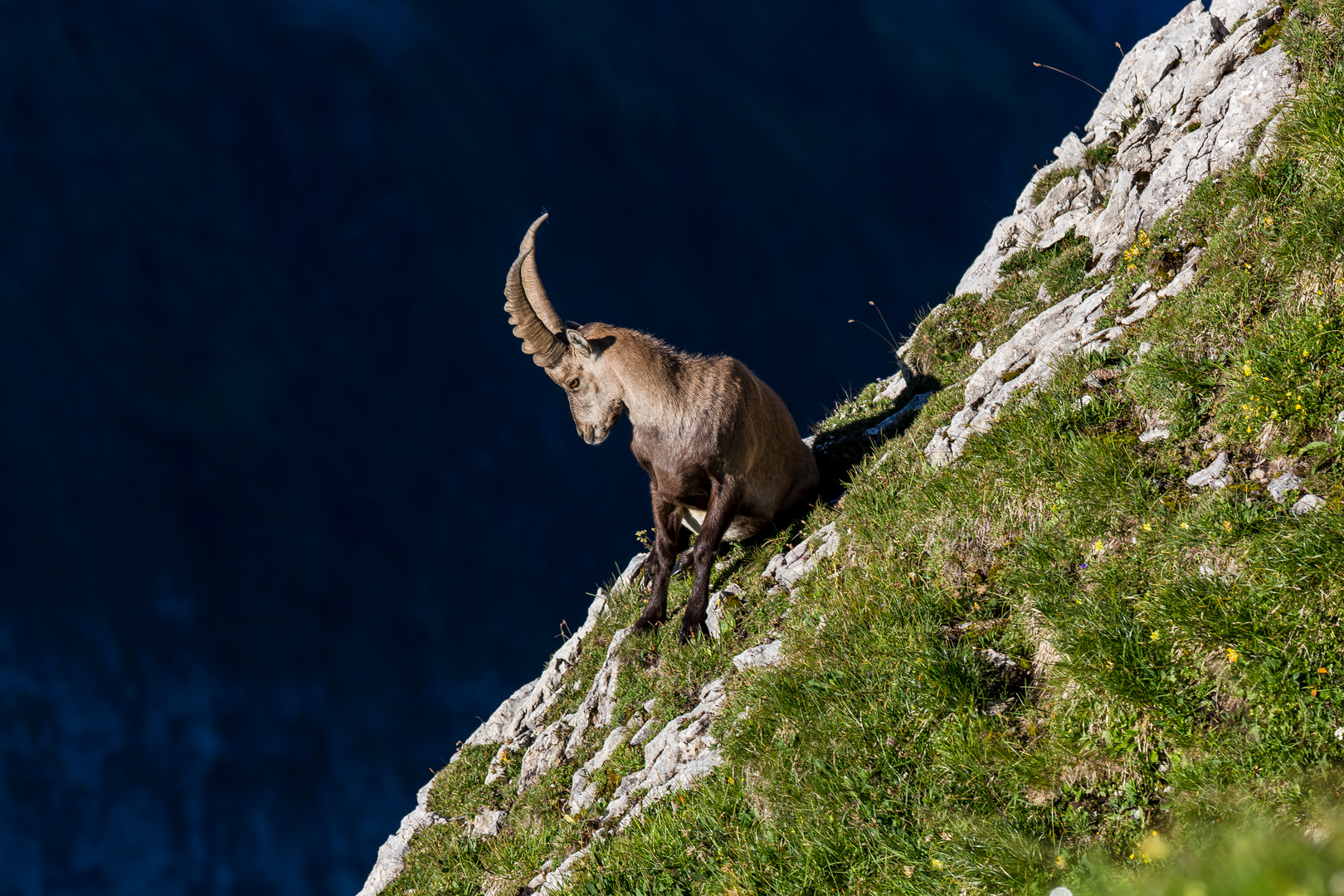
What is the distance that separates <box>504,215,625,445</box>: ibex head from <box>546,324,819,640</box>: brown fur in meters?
0.01

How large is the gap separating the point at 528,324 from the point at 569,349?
19.4 inches

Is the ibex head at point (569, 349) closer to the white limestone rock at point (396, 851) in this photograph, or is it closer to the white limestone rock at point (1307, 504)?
the white limestone rock at point (396, 851)

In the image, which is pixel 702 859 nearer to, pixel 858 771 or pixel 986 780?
pixel 858 771

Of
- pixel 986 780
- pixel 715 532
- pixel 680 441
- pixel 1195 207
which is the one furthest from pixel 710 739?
pixel 1195 207

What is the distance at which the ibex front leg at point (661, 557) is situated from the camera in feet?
26.9

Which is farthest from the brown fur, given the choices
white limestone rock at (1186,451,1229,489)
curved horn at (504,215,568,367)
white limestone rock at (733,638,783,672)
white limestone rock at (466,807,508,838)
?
white limestone rock at (1186,451,1229,489)

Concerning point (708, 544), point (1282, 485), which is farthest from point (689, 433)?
point (1282, 485)

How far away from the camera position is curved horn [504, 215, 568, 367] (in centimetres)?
803

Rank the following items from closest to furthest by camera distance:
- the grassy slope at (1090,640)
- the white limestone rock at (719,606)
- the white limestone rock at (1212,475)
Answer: the grassy slope at (1090,640) < the white limestone rock at (1212,475) < the white limestone rock at (719,606)

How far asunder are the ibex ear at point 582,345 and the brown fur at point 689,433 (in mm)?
11

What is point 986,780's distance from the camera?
395 cm

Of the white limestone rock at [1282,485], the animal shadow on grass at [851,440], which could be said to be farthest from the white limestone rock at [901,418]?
the white limestone rock at [1282,485]

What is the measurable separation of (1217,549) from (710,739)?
308cm

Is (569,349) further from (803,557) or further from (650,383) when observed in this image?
(803,557)
